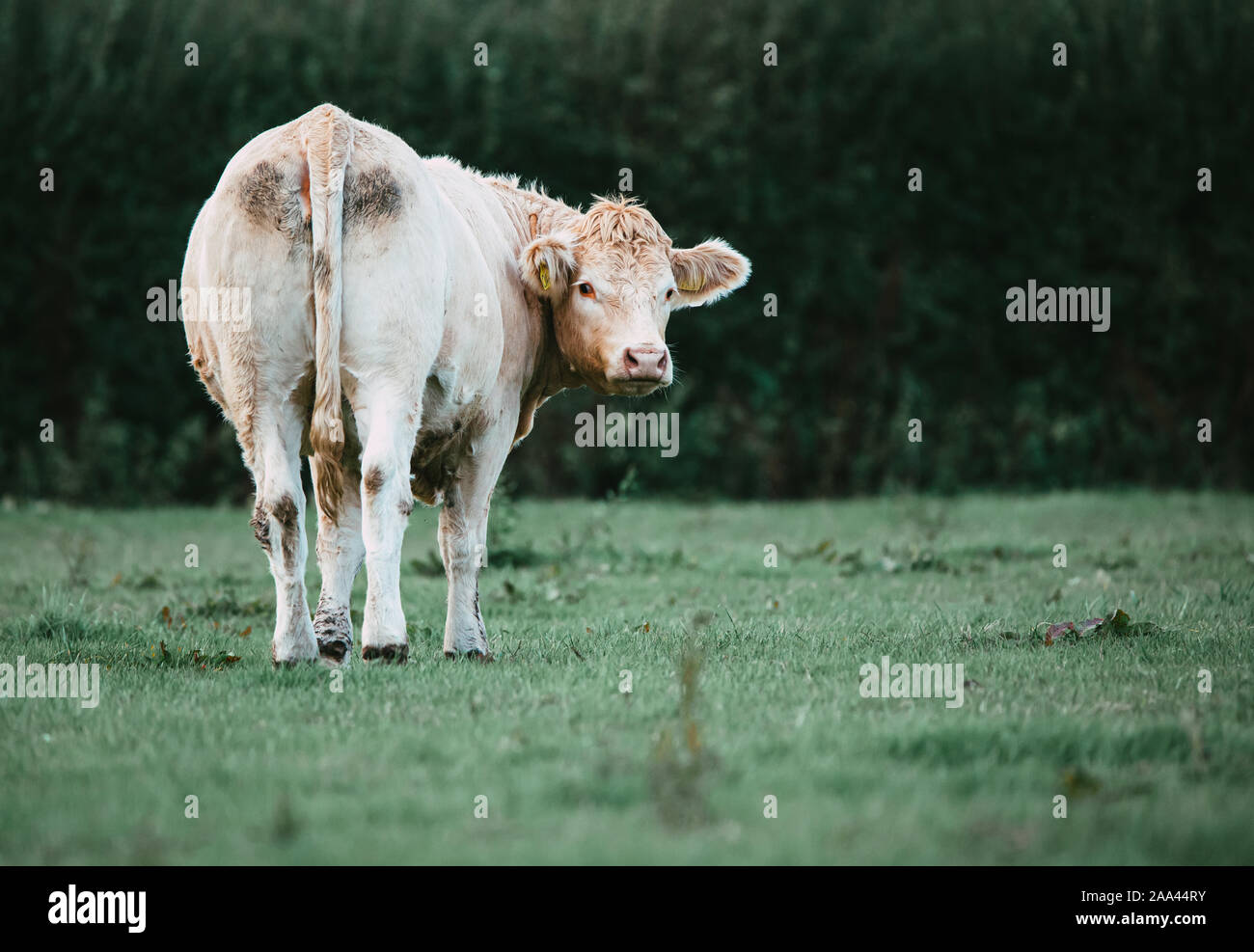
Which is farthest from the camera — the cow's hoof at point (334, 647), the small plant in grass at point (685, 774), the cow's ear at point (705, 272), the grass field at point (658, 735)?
the cow's ear at point (705, 272)

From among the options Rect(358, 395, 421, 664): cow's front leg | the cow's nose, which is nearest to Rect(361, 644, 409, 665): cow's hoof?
Rect(358, 395, 421, 664): cow's front leg

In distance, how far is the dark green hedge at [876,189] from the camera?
1523 cm

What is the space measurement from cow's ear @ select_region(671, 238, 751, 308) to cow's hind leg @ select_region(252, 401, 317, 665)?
2.36 m

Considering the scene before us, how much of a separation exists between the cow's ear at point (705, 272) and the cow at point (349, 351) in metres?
0.78

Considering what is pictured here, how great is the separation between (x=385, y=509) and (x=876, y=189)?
38.8 ft

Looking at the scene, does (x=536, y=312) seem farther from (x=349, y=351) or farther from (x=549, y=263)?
(x=349, y=351)

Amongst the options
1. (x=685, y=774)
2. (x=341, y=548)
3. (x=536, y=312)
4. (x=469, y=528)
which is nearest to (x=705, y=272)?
(x=536, y=312)

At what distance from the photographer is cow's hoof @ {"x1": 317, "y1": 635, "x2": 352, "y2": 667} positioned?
223 inches

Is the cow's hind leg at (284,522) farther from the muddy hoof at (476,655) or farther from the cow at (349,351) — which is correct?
the muddy hoof at (476,655)

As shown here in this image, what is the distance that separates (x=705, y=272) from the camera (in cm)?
712

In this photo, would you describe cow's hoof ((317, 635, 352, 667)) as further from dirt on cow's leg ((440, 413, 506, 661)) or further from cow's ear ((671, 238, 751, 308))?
cow's ear ((671, 238, 751, 308))

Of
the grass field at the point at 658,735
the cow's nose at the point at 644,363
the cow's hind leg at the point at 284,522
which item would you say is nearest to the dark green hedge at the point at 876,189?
the grass field at the point at 658,735

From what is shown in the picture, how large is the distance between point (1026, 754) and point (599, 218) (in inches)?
141

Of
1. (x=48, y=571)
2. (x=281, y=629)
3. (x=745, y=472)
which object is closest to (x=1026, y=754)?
(x=281, y=629)
